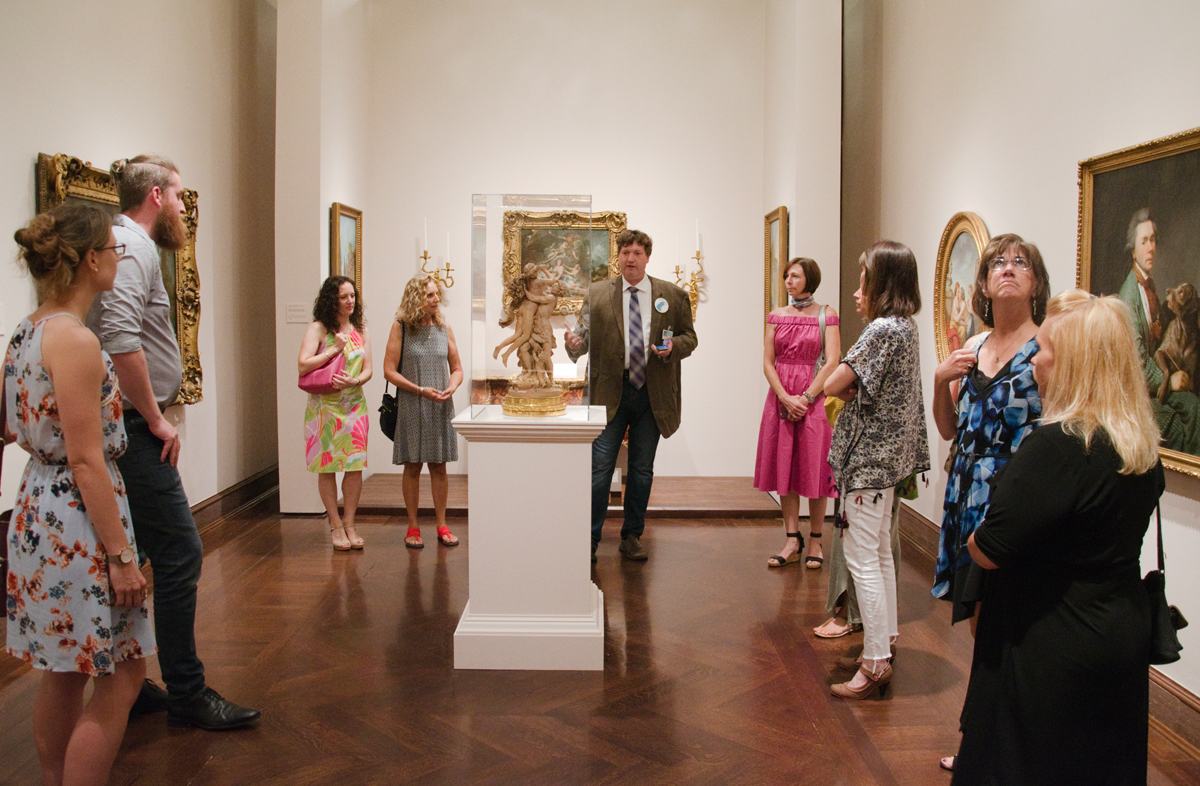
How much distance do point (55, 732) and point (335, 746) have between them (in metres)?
0.97

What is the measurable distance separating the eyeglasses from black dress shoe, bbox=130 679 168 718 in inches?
133

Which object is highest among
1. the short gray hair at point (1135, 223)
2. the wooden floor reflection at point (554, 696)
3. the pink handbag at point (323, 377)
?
the short gray hair at point (1135, 223)

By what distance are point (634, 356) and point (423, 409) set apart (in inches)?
56.3

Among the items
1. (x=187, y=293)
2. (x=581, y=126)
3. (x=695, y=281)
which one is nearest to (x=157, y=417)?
(x=187, y=293)

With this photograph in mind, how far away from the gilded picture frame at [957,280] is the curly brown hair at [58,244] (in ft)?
13.9

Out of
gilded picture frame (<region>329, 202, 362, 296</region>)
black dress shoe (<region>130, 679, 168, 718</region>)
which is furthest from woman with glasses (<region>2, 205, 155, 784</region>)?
gilded picture frame (<region>329, 202, 362, 296</region>)

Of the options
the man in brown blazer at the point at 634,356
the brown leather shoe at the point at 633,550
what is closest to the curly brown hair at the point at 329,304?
the man in brown blazer at the point at 634,356

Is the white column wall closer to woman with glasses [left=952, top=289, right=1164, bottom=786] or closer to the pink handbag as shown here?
the pink handbag

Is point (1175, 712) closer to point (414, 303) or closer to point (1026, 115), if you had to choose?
point (1026, 115)

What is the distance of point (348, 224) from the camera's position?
750 cm

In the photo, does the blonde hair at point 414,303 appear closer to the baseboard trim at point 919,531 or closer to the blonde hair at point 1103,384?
the baseboard trim at point 919,531

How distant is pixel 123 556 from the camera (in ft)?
7.73

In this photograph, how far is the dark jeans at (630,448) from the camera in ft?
17.2

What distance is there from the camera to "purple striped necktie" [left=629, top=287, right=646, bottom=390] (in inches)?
206
